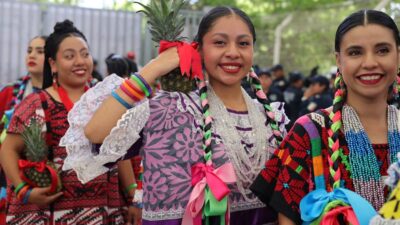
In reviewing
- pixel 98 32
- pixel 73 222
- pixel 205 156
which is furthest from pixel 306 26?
pixel 205 156

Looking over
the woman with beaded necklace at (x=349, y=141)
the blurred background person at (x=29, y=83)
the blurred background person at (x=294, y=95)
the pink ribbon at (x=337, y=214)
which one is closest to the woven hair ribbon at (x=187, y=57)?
the woman with beaded necklace at (x=349, y=141)

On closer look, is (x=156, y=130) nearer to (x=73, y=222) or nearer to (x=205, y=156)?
(x=205, y=156)

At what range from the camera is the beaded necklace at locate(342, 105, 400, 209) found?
8.52 ft

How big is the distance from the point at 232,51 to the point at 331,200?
877mm

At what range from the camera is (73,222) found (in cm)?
416

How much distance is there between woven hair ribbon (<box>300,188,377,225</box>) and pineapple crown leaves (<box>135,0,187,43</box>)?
1025 millimetres

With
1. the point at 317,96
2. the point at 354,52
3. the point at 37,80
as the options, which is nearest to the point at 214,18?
the point at 354,52

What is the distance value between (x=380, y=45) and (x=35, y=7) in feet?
29.0

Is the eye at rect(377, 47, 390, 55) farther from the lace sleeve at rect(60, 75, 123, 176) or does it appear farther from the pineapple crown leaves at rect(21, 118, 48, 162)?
the pineapple crown leaves at rect(21, 118, 48, 162)

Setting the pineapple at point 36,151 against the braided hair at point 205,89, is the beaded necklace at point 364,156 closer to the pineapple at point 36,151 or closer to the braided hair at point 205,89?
the braided hair at point 205,89

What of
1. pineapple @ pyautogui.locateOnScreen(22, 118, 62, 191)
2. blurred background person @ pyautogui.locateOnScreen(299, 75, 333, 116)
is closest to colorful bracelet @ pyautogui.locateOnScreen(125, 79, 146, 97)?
pineapple @ pyautogui.locateOnScreen(22, 118, 62, 191)

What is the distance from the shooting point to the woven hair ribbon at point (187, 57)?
3.01 metres

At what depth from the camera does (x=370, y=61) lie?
2.59 meters

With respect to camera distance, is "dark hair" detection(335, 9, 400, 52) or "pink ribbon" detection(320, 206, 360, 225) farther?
"dark hair" detection(335, 9, 400, 52)
